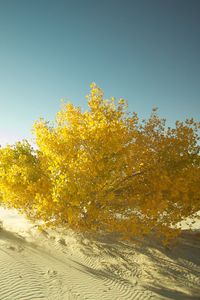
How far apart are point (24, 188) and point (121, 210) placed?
22.3 ft

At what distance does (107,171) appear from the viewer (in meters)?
15.0

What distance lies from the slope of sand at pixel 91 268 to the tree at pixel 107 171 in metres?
2.28

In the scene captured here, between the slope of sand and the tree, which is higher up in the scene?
the tree

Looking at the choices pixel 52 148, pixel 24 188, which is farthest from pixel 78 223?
pixel 52 148

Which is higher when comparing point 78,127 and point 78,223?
point 78,127

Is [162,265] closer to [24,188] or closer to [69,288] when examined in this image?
[69,288]

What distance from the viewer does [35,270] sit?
41.0 ft

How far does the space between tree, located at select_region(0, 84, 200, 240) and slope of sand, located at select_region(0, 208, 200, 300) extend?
89.8 inches

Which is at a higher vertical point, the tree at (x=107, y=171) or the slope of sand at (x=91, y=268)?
the tree at (x=107, y=171)

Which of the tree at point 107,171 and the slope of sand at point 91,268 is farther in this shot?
the tree at point 107,171

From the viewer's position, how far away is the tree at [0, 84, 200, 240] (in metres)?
14.6

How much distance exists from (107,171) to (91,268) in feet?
19.5

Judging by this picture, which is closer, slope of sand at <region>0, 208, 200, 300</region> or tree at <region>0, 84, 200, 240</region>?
slope of sand at <region>0, 208, 200, 300</region>

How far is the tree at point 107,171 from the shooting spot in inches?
573
